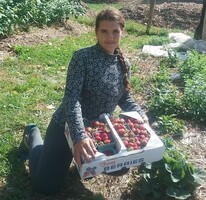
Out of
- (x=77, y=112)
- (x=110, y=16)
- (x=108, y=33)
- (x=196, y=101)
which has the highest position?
(x=110, y=16)

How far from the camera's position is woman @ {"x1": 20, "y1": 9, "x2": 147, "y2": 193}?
3.07 m

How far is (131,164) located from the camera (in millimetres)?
2967

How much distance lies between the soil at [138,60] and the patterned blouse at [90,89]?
0.68 meters

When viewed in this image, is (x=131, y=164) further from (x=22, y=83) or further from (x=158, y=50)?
(x=158, y=50)

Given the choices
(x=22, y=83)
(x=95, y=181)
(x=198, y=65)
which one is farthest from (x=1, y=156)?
(x=198, y=65)

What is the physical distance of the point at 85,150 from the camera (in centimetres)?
285

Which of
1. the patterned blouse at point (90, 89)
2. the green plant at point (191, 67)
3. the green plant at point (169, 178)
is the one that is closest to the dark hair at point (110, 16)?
the patterned blouse at point (90, 89)

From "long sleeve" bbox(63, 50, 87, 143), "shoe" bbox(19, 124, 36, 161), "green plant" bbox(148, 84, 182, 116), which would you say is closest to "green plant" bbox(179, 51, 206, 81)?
"green plant" bbox(148, 84, 182, 116)

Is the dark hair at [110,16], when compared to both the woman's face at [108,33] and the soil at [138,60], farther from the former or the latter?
the soil at [138,60]

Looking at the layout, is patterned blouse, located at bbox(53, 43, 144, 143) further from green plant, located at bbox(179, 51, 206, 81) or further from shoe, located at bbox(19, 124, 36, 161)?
green plant, located at bbox(179, 51, 206, 81)

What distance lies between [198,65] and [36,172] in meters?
3.43

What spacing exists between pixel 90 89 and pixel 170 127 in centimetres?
159

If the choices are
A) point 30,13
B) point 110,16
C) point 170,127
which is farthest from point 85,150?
point 30,13

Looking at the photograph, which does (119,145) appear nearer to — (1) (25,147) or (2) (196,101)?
(1) (25,147)
